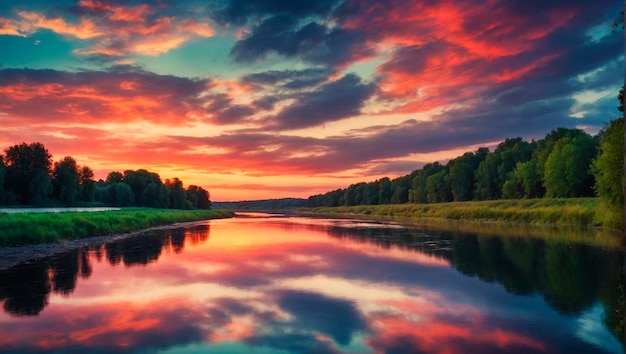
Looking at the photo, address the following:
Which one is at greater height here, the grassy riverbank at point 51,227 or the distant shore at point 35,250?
the grassy riverbank at point 51,227

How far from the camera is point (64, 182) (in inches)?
3369

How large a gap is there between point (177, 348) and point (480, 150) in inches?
5367

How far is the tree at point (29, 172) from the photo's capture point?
73.1m

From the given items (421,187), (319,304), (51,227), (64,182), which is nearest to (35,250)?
(51,227)

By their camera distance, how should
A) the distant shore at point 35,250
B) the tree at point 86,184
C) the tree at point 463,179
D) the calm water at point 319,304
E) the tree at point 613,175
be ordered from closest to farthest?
1. the calm water at point 319,304
2. the distant shore at point 35,250
3. the tree at point 613,175
4. the tree at point 86,184
5. the tree at point 463,179

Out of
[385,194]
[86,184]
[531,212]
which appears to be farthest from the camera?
[385,194]

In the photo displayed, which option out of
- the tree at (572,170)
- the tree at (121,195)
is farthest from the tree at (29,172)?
the tree at (572,170)

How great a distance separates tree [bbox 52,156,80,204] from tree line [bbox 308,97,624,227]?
8167 cm

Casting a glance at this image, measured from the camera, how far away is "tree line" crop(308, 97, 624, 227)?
3466cm

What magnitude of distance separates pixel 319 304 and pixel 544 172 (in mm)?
76234

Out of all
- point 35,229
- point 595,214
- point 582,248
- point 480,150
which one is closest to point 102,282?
point 35,229

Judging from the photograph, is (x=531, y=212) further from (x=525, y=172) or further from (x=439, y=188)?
(x=439, y=188)

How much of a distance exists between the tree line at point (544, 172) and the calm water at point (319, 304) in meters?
14.8

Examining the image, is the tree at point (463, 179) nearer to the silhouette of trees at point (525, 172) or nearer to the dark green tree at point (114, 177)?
the silhouette of trees at point (525, 172)
